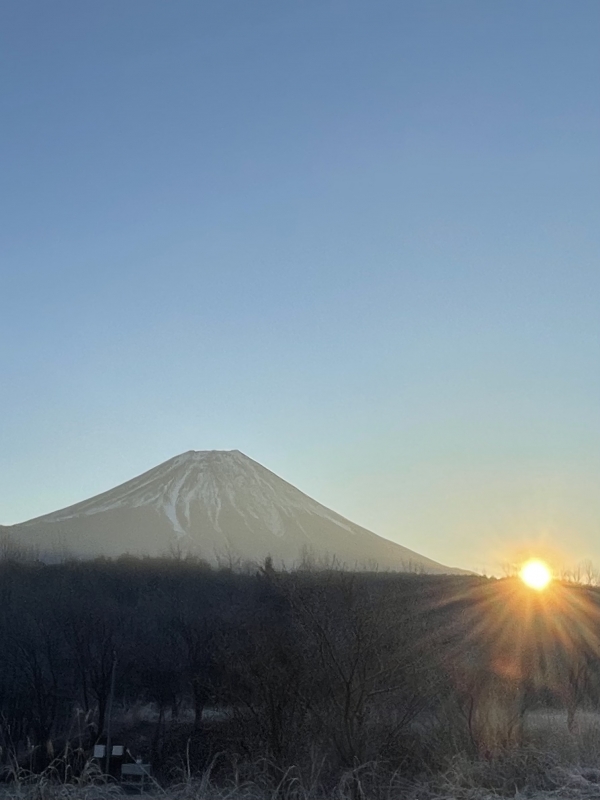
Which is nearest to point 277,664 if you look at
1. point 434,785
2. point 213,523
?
point 434,785

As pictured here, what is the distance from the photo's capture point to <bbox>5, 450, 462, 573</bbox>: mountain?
295 feet

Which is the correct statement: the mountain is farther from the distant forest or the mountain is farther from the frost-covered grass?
the frost-covered grass

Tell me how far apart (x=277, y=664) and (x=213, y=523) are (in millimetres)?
82835

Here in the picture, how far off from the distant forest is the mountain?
24.8 meters

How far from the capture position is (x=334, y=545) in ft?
328

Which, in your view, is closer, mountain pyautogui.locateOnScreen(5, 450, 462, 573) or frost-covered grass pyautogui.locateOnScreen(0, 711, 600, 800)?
frost-covered grass pyautogui.locateOnScreen(0, 711, 600, 800)

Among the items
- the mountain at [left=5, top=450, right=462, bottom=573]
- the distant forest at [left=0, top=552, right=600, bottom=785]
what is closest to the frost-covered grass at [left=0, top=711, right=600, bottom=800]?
the distant forest at [left=0, top=552, right=600, bottom=785]

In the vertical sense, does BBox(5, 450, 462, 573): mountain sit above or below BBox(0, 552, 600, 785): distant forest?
above

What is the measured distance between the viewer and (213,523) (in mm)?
103625

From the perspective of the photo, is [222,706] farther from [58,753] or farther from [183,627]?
[183,627]

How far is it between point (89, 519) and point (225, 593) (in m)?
46.0

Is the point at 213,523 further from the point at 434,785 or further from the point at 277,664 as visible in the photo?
the point at 434,785

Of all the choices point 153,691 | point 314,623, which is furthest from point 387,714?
point 153,691

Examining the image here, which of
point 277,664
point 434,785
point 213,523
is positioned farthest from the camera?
point 213,523
